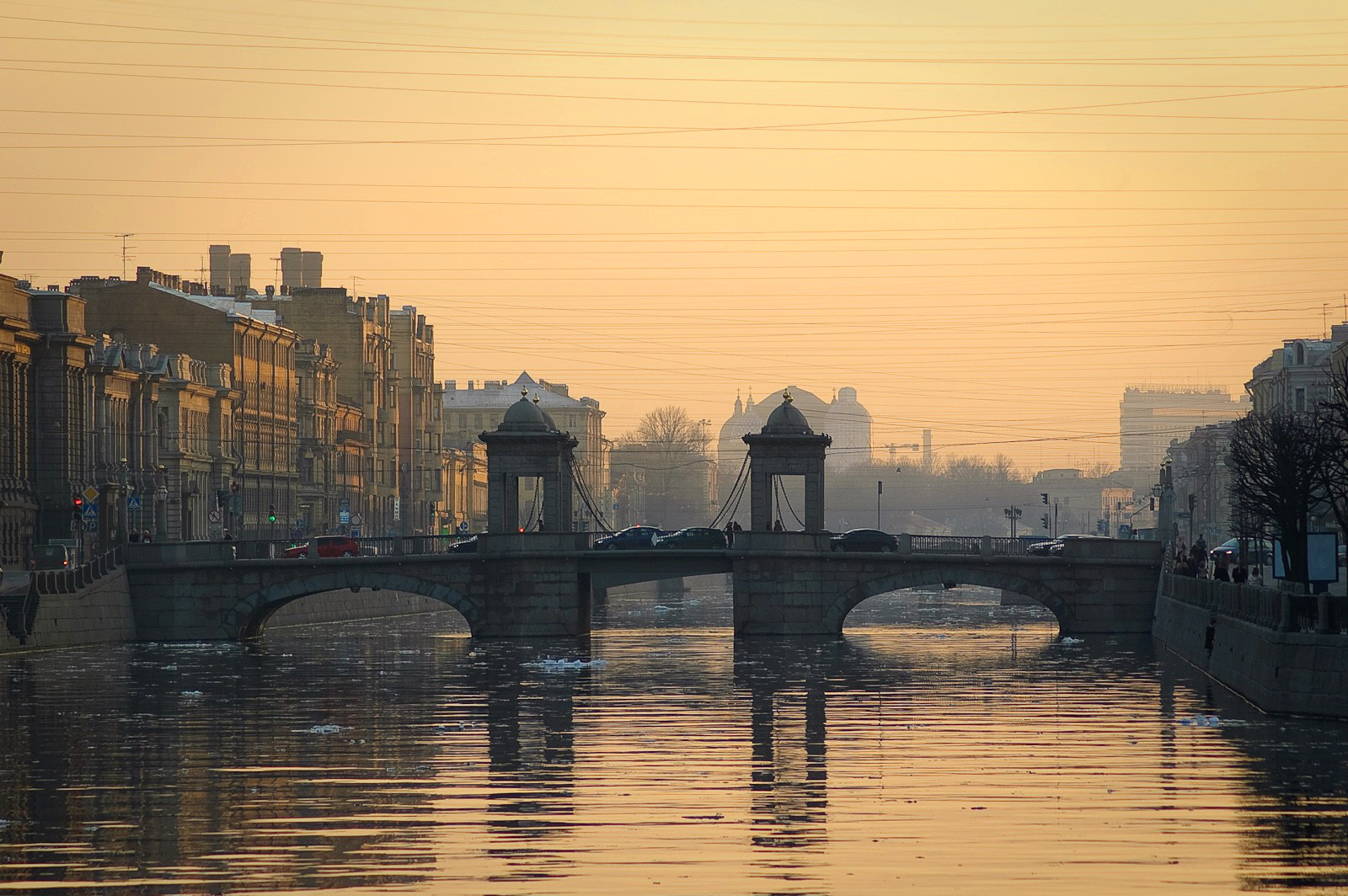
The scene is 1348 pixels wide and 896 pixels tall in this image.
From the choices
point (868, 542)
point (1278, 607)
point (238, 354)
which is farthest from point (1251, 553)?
point (1278, 607)

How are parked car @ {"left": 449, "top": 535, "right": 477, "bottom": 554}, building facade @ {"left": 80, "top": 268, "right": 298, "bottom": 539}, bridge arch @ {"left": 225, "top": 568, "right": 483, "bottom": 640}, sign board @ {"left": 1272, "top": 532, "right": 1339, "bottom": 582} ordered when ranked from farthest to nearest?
1. building facade @ {"left": 80, "top": 268, "right": 298, "bottom": 539}
2. parked car @ {"left": 449, "top": 535, "right": 477, "bottom": 554}
3. bridge arch @ {"left": 225, "top": 568, "right": 483, "bottom": 640}
4. sign board @ {"left": 1272, "top": 532, "right": 1339, "bottom": 582}

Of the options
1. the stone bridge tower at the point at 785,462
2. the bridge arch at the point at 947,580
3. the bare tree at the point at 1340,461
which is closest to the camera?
the bare tree at the point at 1340,461

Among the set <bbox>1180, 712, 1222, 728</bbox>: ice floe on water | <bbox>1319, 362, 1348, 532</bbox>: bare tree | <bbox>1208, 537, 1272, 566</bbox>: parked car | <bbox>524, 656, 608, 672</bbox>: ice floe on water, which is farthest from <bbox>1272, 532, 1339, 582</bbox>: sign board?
<bbox>1208, 537, 1272, 566</bbox>: parked car

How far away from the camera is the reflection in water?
104 feet

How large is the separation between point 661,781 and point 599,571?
5214 centimetres

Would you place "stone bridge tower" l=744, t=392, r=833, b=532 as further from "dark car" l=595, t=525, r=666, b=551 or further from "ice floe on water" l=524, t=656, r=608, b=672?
"ice floe on water" l=524, t=656, r=608, b=672

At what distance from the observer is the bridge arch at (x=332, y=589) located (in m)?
92.8

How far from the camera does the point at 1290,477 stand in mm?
75438

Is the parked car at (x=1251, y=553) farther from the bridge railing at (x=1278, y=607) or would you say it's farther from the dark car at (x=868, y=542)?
the bridge railing at (x=1278, y=607)

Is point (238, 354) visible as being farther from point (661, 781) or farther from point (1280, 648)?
point (661, 781)

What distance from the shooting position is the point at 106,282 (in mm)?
127125

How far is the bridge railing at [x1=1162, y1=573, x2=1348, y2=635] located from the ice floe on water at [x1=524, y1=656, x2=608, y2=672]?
20231 millimetres

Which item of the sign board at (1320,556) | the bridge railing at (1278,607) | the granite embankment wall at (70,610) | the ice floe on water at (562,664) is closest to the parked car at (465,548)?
the granite embankment wall at (70,610)

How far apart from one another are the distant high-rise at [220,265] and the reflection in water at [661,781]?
82015 mm
